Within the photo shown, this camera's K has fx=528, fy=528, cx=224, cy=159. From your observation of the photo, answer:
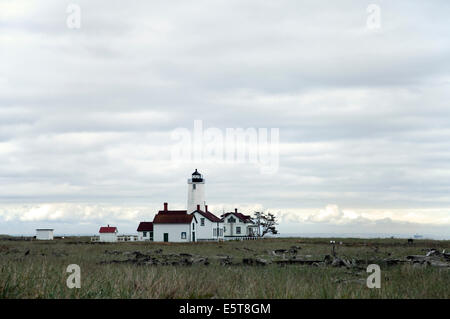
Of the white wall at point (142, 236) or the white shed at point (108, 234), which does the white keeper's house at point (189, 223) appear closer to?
the white wall at point (142, 236)

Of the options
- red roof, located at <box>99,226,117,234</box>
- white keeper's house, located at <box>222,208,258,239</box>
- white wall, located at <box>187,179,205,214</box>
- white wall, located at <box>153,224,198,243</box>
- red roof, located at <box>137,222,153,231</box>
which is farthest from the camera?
white keeper's house, located at <box>222,208,258,239</box>

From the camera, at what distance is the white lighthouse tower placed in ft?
254

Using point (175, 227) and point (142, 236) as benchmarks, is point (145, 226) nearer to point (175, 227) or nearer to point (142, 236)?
point (142, 236)

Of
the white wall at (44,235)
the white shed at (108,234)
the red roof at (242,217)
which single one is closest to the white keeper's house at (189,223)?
the white shed at (108,234)

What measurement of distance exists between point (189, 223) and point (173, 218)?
8.26 feet

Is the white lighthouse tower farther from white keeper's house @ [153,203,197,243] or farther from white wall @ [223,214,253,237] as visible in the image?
white wall @ [223,214,253,237]

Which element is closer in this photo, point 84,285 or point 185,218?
point 84,285

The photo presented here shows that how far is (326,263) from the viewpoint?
23609 mm

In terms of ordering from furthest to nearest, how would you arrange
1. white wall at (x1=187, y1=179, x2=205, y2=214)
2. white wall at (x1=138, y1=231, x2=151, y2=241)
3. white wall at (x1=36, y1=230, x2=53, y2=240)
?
white wall at (x1=36, y1=230, x2=53, y2=240) < white wall at (x1=187, y1=179, x2=205, y2=214) < white wall at (x1=138, y1=231, x2=151, y2=241)

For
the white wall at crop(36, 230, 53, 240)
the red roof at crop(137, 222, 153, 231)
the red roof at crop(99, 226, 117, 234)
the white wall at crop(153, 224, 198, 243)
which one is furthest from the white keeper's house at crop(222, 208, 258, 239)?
the white wall at crop(36, 230, 53, 240)
